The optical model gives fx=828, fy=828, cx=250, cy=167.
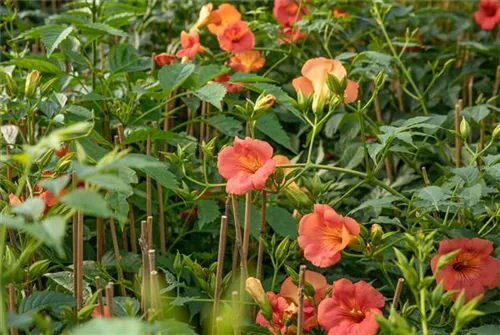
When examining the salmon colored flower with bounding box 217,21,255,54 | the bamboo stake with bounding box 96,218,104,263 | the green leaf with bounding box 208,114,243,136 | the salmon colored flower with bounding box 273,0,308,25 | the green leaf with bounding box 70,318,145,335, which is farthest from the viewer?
the salmon colored flower with bounding box 273,0,308,25

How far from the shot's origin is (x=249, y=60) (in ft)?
5.89

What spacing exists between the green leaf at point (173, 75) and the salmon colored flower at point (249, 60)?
300mm

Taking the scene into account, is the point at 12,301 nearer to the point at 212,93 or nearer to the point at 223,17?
the point at 212,93

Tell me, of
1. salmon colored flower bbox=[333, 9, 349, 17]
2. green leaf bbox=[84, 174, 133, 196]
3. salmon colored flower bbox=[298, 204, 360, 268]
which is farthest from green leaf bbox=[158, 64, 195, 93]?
green leaf bbox=[84, 174, 133, 196]

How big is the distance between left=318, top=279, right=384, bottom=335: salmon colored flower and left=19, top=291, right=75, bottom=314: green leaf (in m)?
0.34

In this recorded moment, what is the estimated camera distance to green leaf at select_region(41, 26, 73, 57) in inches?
56.3

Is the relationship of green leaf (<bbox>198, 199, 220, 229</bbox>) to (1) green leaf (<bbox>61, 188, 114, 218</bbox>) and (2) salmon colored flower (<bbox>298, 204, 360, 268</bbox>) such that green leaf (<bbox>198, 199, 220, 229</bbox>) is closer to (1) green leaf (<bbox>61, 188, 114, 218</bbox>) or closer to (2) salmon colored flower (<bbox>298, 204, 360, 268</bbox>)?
(2) salmon colored flower (<bbox>298, 204, 360, 268</bbox>)

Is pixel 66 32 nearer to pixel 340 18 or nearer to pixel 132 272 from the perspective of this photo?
pixel 132 272

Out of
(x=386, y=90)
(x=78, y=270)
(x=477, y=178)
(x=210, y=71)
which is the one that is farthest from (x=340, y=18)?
(x=78, y=270)

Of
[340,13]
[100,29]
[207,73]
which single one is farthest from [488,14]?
[100,29]

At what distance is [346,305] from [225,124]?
0.55 metres

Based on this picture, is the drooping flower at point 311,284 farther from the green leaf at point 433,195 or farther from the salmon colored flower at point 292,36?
the salmon colored flower at point 292,36

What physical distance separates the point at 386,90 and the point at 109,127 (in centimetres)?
78

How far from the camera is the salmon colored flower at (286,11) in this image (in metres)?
1.92
